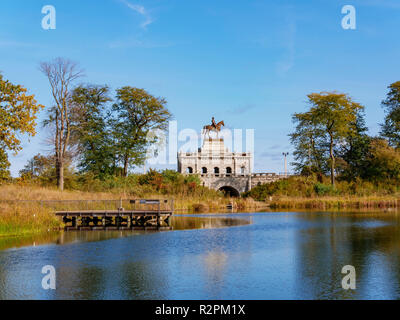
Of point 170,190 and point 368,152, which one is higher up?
point 368,152

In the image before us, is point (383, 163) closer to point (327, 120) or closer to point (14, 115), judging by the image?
point (327, 120)

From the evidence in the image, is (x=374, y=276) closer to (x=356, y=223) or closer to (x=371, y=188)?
(x=356, y=223)

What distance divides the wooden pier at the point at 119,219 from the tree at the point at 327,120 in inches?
1194

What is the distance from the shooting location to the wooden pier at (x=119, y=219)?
28.1 metres

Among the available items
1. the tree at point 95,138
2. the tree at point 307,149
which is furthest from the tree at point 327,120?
the tree at point 95,138

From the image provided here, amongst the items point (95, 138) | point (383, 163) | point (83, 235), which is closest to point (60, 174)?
point (95, 138)

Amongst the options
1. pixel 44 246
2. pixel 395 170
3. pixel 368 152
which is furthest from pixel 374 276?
pixel 368 152

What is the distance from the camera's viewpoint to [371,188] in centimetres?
4969

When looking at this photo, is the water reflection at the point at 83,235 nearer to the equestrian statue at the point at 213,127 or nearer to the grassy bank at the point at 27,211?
the grassy bank at the point at 27,211

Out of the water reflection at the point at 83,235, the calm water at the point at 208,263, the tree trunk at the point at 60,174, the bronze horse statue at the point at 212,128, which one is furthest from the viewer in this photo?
the bronze horse statue at the point at 212,128

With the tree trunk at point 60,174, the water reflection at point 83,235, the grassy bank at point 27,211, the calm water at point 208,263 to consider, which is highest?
the tree trunk at point 60,174

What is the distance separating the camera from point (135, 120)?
54219mm
